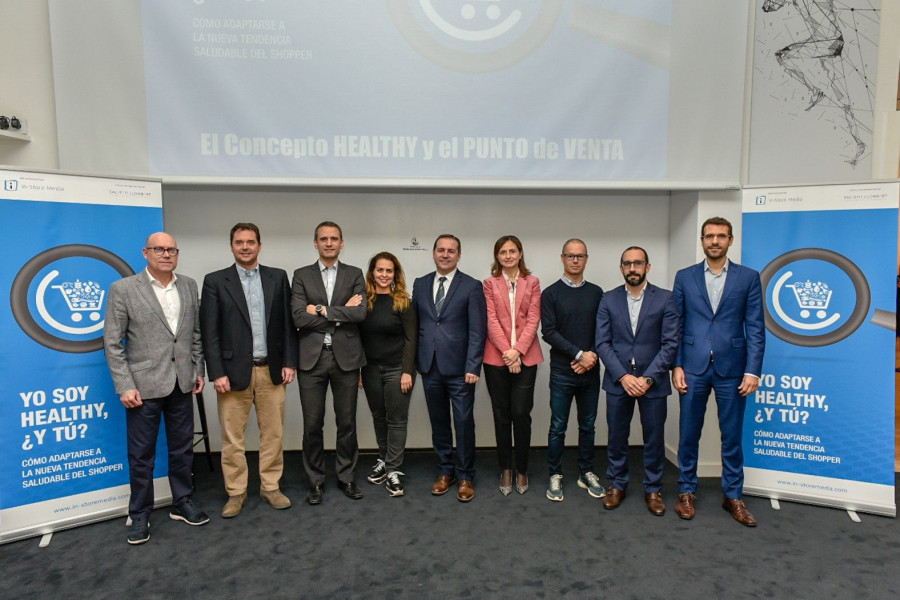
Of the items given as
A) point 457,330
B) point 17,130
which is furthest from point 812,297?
point 17,130

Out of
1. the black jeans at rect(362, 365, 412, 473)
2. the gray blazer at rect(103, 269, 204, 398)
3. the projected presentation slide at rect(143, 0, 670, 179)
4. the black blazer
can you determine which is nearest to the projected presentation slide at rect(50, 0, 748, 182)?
the projected presentation slide at rect(143, 0, 670, 179)

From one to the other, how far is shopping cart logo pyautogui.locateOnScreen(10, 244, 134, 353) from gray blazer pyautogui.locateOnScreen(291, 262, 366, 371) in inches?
45.4

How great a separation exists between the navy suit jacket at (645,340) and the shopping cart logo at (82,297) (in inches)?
127

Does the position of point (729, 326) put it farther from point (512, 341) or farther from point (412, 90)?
point (412, 90)

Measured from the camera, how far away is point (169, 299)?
301 cm

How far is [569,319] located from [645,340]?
501 mm

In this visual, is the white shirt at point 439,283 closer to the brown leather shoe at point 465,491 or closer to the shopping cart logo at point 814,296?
the brown leather shoe at point 465,491

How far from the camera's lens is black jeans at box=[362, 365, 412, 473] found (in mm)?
3494

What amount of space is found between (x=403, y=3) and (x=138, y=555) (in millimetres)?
3983

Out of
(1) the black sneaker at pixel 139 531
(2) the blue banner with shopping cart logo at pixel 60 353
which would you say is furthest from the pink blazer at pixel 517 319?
(2) the blue banner with shopping cart logo at pixel 60 353

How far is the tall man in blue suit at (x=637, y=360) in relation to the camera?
3182 millimetres

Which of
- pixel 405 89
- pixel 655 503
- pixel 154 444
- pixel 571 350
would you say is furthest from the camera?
pixel 405 89

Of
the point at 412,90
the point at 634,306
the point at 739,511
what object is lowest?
the point at 739,511

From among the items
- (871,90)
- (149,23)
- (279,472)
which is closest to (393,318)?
(279,472)
